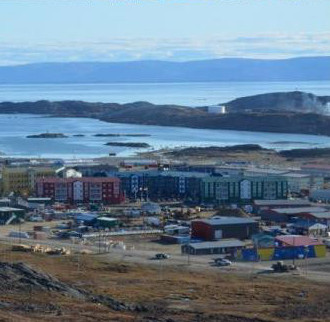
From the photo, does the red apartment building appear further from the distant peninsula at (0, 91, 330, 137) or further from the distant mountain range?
the distant mountain range

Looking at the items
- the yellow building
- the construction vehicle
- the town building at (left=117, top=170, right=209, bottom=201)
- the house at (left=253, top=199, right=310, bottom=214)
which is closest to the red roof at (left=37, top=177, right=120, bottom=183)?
the yellow building

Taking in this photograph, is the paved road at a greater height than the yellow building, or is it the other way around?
the yellow building

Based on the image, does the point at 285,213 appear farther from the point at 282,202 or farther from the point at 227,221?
the point at 227,221

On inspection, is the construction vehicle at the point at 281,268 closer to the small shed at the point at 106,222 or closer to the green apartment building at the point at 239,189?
the small shed at the point at 106,222

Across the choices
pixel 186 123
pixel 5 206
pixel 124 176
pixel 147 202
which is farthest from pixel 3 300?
pixel 186 123

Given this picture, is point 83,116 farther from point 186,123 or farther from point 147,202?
point 147,202

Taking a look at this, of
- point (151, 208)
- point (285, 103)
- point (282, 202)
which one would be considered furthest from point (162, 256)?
point (285, 103)
